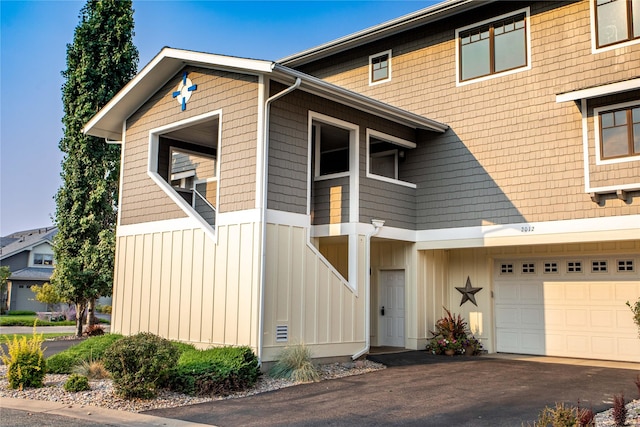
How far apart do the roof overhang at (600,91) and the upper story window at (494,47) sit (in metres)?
1.68

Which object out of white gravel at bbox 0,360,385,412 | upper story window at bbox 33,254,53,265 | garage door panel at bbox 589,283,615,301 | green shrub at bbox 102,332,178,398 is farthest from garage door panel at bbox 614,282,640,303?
upper story window at bbox 33,254,53,265

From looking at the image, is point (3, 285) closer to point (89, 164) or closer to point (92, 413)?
point (89, 164)

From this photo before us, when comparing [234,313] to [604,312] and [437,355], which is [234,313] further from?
[604,312]

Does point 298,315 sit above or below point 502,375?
above

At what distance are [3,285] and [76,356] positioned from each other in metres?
25.3

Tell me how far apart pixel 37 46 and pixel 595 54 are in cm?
1291

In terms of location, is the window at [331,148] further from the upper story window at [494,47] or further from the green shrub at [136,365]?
the green shrub at [136,365]

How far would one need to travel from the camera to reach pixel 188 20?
14203 millimetres

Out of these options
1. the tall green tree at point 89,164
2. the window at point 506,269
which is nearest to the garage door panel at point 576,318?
the window at point 506,269

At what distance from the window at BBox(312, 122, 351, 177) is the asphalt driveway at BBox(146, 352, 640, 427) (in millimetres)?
5476

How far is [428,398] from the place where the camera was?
877 centimetres

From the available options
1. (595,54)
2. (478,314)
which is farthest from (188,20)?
(478,314)

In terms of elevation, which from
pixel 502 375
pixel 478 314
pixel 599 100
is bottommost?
pixel 502 375

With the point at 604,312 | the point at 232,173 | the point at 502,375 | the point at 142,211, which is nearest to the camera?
the point at 502,375
